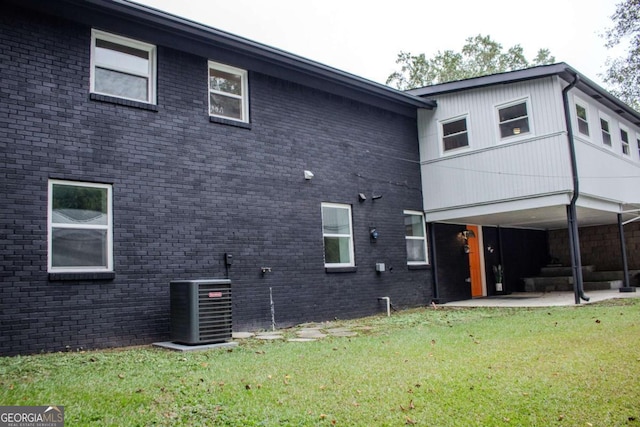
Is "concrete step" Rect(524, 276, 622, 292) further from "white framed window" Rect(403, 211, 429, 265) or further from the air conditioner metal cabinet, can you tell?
the air conditioner metal cabinet

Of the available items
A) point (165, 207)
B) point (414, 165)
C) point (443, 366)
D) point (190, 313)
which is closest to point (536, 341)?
point (443, 366)

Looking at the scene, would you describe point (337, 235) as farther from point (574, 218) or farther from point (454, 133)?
point (574, 218)

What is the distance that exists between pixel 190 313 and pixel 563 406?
17.2ft

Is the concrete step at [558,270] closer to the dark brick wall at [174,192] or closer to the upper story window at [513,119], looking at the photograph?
the upper story window at [513,119]

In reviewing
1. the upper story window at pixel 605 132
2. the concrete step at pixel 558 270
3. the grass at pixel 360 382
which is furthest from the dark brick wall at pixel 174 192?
the concrete step at pixel 558 270

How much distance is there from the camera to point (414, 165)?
14352 mm

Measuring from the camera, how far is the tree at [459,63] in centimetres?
3431

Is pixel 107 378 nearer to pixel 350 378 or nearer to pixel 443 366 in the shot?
pixel 350 378

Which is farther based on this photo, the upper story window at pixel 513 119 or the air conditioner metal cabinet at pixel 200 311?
the upper story window at pixel 513 119

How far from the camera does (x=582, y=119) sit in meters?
13.5

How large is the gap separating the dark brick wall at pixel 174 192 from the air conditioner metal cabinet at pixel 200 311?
75 cm

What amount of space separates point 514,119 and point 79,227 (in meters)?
10.2

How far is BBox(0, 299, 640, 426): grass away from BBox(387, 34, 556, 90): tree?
28.7 metres

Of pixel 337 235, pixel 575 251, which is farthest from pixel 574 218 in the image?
pixel 337 235
